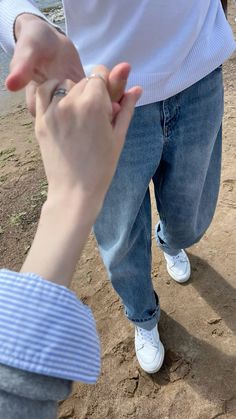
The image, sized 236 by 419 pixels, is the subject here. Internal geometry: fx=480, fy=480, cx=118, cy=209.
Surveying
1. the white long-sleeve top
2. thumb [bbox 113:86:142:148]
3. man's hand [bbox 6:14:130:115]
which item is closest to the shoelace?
the white long-sleeve top

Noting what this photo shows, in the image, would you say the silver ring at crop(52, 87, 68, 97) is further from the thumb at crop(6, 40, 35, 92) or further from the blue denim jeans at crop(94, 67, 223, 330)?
the blue denim jeans at crop(94, 67, 223, 330)

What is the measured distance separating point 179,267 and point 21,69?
118 cm

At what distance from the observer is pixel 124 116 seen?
67cm

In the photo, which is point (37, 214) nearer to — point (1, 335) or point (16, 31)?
point (16, 31)

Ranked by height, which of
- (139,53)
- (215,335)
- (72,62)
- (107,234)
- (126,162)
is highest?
(72,62)

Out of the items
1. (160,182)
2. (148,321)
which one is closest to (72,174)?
(160,182)

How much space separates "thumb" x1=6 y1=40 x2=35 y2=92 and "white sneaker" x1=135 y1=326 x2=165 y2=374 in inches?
40.4

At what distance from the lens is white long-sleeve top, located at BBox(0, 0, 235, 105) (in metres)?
1.02

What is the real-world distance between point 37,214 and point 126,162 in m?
1.17

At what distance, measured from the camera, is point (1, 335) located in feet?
1.83

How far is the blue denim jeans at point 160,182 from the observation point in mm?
1139

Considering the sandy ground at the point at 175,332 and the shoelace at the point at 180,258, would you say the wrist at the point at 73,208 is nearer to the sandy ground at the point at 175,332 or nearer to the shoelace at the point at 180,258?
the sandy ground at the point at 175,332

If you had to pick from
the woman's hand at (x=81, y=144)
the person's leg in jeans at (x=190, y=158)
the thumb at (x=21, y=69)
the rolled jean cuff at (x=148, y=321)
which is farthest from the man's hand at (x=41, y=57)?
the rolled jean cuff at (x=148, y=321)

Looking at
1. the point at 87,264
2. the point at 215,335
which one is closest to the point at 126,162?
the point at 215,335
